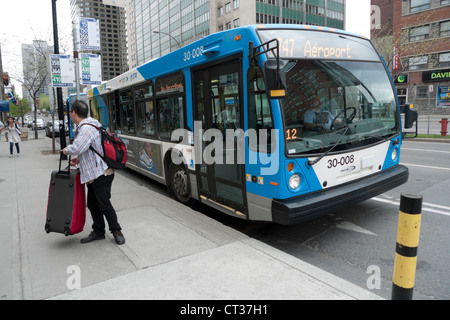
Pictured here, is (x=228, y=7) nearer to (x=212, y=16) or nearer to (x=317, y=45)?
(x=212, y=16)

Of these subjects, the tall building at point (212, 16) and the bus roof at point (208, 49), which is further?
the tall building at point (212, 16)

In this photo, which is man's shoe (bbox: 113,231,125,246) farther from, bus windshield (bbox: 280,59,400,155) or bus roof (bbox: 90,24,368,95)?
bus roof (bbox: 90,24,368,95)

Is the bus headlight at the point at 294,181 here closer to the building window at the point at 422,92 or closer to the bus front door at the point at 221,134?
the bus front door at the point at 221,134

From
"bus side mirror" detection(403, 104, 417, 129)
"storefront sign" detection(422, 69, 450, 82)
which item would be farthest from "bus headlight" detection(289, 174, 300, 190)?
"storefront sign" detection(422, 69, 450, 82)

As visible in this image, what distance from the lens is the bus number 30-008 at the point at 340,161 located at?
13.8ft

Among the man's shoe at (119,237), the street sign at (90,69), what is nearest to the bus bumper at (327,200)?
the man's shoe at (119,237)

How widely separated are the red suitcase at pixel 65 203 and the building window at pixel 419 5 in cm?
4155

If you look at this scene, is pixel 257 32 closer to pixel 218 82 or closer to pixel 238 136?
pixel 218 82

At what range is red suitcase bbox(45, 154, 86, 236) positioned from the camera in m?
3.93

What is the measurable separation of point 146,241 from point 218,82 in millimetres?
2421

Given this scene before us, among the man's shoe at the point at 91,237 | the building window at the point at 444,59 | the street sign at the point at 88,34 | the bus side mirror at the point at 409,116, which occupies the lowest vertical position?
the man's shoe at the point at 91,237

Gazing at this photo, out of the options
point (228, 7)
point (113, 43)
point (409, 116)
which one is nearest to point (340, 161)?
point (409, 116)

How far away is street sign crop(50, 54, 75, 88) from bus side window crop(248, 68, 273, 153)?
26.5 ft

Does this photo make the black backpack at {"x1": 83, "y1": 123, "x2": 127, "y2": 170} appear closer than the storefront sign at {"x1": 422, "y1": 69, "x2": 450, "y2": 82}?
Yes
